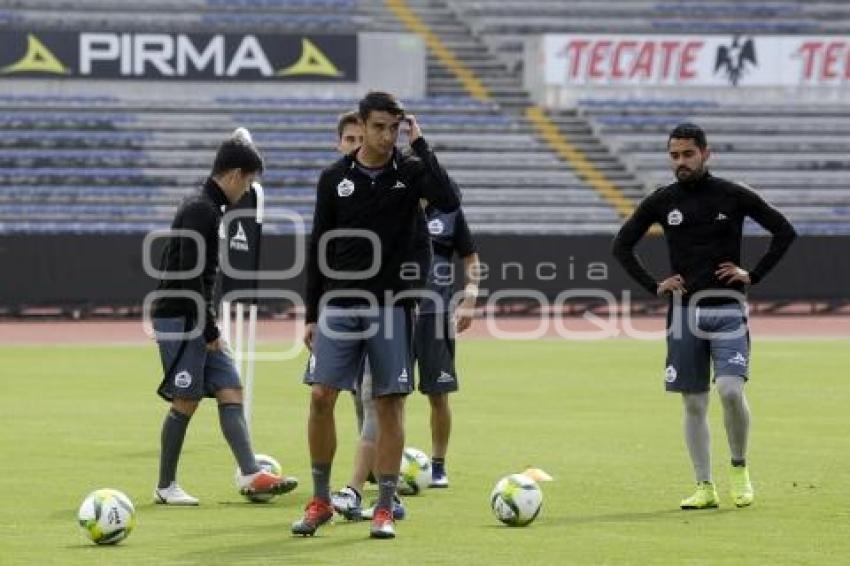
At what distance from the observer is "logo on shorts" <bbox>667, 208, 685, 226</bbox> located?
42.0ft

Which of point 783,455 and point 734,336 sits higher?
point 734,336

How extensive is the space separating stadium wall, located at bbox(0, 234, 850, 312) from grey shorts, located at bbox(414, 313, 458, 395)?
994 inches

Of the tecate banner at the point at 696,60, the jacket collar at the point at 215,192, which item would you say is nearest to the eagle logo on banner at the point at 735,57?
the tecate banner at the point at 696,60

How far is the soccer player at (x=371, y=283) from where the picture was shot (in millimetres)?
10961

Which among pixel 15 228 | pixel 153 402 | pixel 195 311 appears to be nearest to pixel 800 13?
pixel 15 228

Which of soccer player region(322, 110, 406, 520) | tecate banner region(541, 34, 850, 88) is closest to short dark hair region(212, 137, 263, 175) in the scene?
soccer player region(322, 110, 406, 520)

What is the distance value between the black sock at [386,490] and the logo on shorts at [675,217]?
110 inches

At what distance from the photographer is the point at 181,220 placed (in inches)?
489

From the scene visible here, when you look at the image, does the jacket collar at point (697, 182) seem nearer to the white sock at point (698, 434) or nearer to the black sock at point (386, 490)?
the white sock at point (698, 434)

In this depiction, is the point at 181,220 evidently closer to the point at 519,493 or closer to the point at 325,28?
the point at 519,493

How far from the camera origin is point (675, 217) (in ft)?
42.0

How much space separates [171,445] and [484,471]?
2749 millimetres

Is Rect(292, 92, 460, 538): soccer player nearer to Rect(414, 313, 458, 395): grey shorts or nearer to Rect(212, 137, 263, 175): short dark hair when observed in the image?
Rect(212, 137, 263, 175): short dark hair

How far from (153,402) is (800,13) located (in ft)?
128
